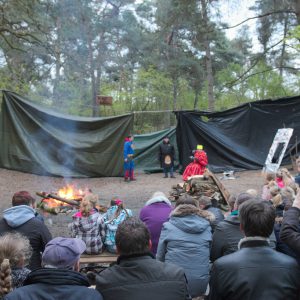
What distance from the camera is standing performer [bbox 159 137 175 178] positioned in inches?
516

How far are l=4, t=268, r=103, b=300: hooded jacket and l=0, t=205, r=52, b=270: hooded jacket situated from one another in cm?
159

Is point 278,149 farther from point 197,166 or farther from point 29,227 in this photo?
point 29,227

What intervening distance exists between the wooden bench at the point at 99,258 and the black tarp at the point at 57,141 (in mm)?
7788

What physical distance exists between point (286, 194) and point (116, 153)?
896 centimetres

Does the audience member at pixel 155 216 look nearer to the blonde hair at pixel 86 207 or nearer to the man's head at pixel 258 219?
the blonde hair at pixel 86 207

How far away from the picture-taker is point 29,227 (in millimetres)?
3660

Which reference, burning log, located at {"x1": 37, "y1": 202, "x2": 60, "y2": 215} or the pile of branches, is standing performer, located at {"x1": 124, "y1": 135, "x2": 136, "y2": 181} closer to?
the pile of branches

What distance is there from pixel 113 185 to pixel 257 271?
9.67 m

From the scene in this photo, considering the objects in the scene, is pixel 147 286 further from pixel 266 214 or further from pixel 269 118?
pixel 269 118

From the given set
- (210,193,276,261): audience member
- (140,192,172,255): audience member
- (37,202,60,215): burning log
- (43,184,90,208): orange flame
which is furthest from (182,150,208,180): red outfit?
(210,193,276,261): audience member

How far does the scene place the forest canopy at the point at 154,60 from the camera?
56.4ft

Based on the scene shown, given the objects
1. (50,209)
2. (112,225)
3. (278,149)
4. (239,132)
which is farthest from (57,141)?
(112,225)

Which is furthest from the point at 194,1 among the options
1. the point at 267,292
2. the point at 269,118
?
the point at 267,292

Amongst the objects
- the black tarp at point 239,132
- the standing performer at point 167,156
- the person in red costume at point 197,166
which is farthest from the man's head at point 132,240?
the black tarp at point 239,132
